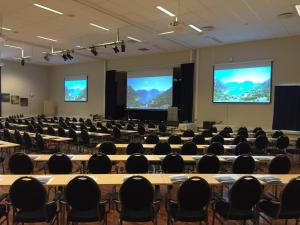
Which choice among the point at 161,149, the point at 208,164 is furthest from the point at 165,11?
the point at 208,164

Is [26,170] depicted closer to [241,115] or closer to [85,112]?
[241,115]

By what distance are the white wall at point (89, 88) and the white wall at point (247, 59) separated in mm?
6789

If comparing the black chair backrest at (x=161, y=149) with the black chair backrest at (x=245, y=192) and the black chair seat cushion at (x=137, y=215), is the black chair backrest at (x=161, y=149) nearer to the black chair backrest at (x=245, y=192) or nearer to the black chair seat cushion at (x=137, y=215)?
the black chair seat cushion at (x=137, y=215)

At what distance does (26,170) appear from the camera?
4.88 metres

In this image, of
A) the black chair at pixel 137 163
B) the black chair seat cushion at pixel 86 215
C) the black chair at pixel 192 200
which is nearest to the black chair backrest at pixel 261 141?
the black chair at pixel 137 163

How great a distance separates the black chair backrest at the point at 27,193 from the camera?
3.20 meters

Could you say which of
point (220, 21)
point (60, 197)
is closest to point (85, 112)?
point (220, 21)

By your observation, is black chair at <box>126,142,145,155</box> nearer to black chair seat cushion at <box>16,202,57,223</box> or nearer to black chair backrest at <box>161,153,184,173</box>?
Result: black chair backrest at <box>161,153,184,173</box>

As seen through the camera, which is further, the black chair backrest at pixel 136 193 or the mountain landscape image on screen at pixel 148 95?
the mountain landscape image on screen at pixel 148 95

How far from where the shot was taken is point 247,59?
11.5 meters

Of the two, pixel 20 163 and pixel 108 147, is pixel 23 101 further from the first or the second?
pixel 20 163

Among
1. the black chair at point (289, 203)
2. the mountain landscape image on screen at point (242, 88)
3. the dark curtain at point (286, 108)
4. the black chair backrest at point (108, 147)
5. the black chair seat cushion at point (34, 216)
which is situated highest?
the mountain landscape image on screen at point (242, 88)

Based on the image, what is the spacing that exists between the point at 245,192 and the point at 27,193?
2660 mm

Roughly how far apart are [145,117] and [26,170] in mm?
10898
